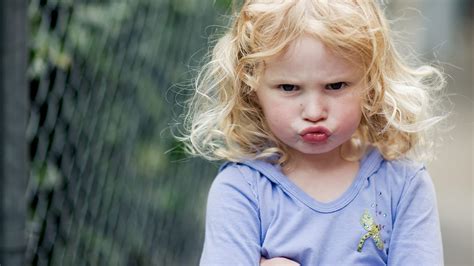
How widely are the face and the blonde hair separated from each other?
3 cm

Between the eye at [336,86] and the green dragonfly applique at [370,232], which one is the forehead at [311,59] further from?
the green dragonfly applique at [370,232]

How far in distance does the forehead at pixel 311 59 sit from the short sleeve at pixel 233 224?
330 millimetres

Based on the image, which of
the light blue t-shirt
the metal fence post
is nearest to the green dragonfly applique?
the light blue t-shirt

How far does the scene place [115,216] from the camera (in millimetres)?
3881

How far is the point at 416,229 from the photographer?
8.50ft

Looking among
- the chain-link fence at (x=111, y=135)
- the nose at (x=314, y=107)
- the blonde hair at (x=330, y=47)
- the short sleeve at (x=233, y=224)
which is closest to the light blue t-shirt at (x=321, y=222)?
the short sleeve at (x=233, y=224)

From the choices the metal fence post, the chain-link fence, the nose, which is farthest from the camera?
the chain-link fence

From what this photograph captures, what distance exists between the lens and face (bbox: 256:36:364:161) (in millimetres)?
2496

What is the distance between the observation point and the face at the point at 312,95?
2.50 meters

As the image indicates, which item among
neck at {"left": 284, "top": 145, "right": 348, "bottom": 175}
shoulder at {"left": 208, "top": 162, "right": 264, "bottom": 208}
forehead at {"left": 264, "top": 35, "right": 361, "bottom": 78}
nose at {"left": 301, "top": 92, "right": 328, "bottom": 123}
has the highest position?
forehead at {"left": 264, "top": 35, "right": 361, "bottom": 78}

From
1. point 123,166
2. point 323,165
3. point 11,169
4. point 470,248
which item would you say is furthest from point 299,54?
point 470,248

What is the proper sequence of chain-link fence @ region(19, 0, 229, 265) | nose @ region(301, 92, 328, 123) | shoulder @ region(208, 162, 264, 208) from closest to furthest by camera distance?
nose @ region(301, 92, 328, 123), shoulder @ region(208, 162, 264, 208), chain-link fence @ region(19, 0, 229, 265)

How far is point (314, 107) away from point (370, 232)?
356 mm

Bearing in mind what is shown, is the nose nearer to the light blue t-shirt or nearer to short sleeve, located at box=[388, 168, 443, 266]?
the light blue t-shirt
